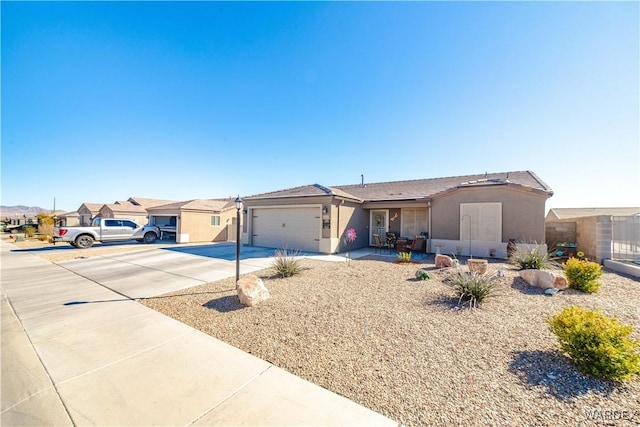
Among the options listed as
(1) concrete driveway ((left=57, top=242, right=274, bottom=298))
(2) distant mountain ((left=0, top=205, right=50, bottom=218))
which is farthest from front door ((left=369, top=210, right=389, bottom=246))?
(2) distant mountain ((left=0, top=205, right=50, bottom=218))

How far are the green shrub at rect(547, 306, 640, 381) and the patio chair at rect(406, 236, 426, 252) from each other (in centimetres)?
900

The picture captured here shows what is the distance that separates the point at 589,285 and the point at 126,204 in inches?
1371

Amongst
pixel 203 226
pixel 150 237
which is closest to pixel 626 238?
pixel 203 226

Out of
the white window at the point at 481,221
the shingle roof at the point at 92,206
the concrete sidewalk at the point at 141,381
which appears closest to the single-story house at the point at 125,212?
the shingle roof at the point at 92,206

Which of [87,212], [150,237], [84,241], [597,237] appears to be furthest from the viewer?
[87,212]

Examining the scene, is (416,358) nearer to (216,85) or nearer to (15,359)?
(15,359)

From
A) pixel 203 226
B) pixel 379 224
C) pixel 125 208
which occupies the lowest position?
pixel 203 226

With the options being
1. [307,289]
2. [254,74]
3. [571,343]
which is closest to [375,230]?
[307,289]

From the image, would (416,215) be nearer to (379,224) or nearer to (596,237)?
(379,224)

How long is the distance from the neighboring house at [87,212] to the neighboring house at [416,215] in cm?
2426

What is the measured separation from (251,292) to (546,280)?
7206 millimetres

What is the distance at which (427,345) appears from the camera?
3.42 m

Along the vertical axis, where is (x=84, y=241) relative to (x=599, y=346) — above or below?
below

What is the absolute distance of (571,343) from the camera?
9.62 feet
